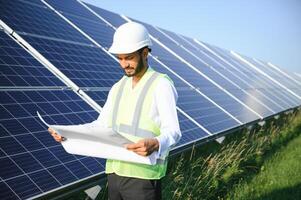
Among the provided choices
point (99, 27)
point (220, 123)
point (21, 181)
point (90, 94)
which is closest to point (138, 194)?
point (21, 181)

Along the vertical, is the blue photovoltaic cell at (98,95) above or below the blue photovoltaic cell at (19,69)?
below

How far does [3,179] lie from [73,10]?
698 centimetres

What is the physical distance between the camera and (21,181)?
4316 millimetres

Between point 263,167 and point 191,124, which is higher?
point 191,124

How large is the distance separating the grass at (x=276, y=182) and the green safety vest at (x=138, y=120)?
14.0ft

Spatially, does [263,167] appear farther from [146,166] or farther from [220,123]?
[146,166]

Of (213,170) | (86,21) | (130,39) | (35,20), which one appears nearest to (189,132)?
(213,170)

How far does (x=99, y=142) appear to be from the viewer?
3.35m

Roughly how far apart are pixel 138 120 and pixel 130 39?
612 millimetres

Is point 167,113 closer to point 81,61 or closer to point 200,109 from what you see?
point 81,61

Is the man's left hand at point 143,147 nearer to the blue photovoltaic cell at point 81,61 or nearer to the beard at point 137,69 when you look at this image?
the beard at point 137,69

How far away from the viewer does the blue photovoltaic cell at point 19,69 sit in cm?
589

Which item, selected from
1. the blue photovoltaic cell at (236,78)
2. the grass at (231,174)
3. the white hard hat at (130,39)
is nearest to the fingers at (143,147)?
the white hard hat at (130,39)

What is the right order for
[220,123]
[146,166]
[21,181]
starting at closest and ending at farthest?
[146,166], [21,181], [220,123]
